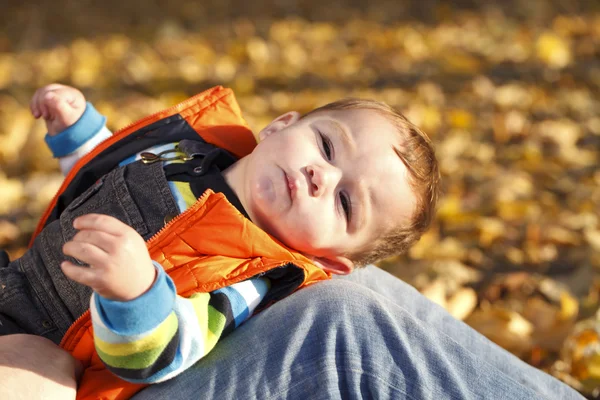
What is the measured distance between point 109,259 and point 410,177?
0.91m

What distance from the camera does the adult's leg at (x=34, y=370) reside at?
1.42 m

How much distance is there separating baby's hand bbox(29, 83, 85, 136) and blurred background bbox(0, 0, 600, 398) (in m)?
0.79

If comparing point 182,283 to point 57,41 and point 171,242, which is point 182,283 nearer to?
point 171,242

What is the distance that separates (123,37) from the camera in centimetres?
458

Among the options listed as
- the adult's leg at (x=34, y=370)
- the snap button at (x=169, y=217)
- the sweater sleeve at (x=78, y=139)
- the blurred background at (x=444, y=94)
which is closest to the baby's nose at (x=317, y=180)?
the snap button at (x=169, y=217)

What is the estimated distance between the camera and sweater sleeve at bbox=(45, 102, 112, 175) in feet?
7.06

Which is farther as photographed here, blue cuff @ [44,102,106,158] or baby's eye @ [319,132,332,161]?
blue cuff @ [44,102,106,158]

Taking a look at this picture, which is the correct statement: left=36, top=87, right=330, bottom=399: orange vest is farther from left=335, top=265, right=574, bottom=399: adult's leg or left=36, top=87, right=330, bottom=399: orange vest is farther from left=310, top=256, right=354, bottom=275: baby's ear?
left=335, top=265, right=574, bottom=399: adult's leg

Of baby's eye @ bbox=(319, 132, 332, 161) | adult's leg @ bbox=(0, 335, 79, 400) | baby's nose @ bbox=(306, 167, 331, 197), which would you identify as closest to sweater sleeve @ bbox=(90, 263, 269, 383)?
adult's leg @ bbox=(0, 335, 79, 400)

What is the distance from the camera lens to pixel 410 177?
6.24ft

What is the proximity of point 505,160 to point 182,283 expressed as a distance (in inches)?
108

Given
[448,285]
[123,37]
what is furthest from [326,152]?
[123,37]

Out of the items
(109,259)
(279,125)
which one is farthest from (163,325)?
(279,125)

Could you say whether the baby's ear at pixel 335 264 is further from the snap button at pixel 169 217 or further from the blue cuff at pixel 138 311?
the blue cuff at pixel 138 311
